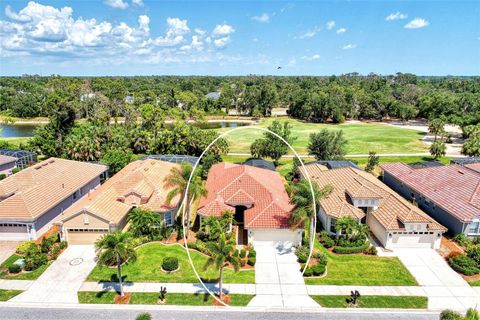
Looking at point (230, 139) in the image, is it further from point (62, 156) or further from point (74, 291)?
point (74, 291)

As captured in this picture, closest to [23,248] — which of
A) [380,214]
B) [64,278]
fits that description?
[64,278]

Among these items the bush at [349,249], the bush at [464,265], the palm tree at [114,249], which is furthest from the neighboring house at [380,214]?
the palm tree at [114,249]

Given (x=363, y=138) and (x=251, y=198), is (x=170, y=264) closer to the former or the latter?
(x=251, y=198)

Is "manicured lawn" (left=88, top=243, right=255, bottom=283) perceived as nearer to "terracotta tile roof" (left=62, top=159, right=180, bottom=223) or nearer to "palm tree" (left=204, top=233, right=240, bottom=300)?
"palm tree" (left=204, top=233, right=240, bottom=300)

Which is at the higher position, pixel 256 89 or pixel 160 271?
pixel 256 89

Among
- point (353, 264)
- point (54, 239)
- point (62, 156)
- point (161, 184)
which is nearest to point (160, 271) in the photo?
point (54, 239)

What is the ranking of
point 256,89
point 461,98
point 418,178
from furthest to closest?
point 256,89
point 461,98
point 418,178

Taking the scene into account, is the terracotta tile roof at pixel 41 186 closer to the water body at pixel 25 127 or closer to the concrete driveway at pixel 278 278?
the concrete driveway at pixel 278 278
